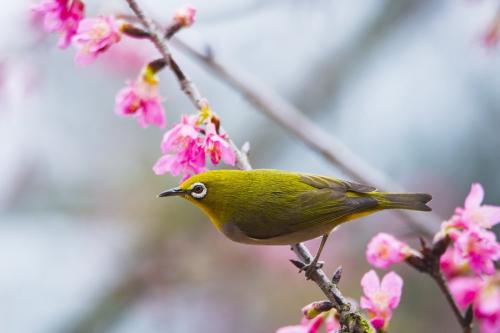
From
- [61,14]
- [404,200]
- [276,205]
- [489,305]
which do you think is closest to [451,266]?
[489,305]

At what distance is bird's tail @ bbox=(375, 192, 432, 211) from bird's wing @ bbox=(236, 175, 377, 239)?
0.14 ft

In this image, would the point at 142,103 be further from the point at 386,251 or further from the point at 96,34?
the point at 386,251

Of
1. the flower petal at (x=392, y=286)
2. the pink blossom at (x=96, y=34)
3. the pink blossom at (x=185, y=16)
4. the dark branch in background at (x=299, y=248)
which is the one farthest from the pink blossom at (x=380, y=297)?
the pink blossom at (x=96, y=34)

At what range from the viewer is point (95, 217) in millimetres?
5824

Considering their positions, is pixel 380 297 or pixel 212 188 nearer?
pixel 380 297

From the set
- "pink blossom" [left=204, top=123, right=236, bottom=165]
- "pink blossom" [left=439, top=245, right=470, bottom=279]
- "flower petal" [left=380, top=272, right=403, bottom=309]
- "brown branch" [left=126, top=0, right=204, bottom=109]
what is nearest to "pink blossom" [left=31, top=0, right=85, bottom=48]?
"brown branch" [left=126, top=0, right=204, bottom=109]

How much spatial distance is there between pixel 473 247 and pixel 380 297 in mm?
321

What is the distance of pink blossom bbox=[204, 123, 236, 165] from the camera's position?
1.98m

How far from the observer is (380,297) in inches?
79.5

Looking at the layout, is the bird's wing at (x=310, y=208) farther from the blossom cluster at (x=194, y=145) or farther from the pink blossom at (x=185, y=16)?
the pink blossom at (x=185, y=16)

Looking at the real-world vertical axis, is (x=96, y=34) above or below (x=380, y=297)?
above

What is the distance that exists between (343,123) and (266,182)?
3.70 m

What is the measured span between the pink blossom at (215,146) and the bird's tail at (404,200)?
59 cm

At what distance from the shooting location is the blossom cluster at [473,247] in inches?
81.5
